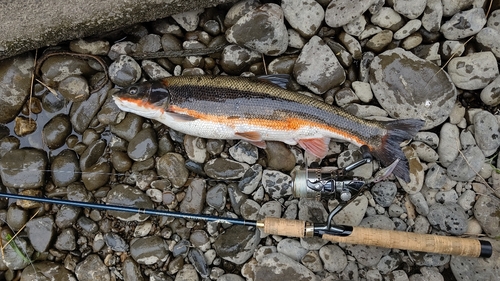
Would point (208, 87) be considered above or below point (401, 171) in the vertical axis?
above

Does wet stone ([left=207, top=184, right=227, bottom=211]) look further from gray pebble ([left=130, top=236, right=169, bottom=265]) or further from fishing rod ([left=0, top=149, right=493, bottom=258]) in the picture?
gray pebble ([left=130, top=236, right=169, bottom=265])

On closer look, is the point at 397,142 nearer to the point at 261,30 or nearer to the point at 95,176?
the point at 261,30

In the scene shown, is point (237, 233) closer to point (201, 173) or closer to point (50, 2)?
point (201, 173)

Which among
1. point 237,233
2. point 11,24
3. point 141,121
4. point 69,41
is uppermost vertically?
point 11,24

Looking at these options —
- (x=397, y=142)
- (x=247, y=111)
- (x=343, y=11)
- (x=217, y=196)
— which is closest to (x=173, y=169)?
(x=217, y=196)

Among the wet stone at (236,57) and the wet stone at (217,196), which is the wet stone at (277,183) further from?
the wet stone at (236,57)

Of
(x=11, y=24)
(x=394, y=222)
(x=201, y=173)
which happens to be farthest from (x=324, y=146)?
(x=11, y=24)

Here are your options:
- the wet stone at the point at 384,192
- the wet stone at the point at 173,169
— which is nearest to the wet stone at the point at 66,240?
the wet stone at the point at 173,169

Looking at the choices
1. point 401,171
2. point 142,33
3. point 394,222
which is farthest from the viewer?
point 142,33
